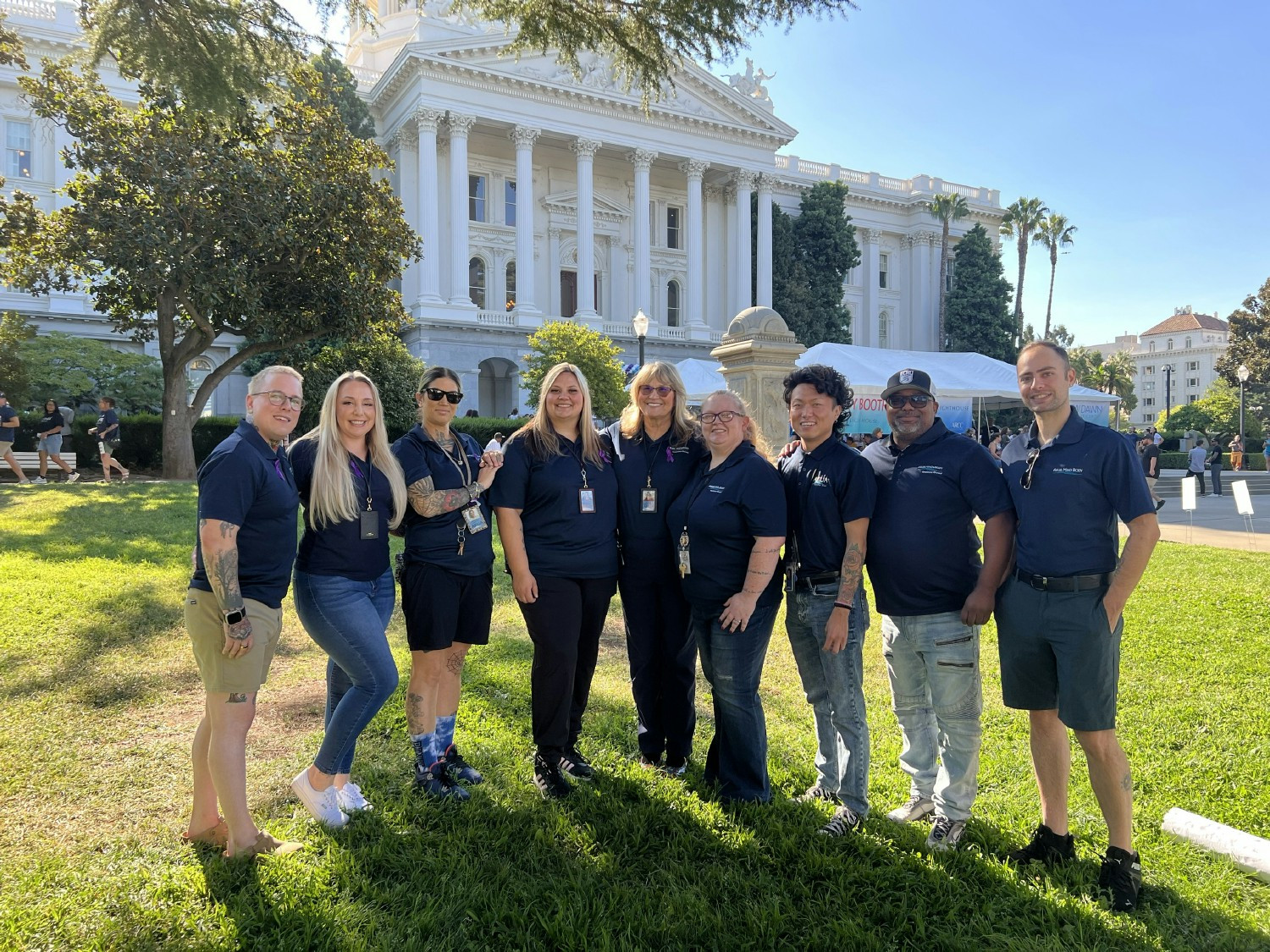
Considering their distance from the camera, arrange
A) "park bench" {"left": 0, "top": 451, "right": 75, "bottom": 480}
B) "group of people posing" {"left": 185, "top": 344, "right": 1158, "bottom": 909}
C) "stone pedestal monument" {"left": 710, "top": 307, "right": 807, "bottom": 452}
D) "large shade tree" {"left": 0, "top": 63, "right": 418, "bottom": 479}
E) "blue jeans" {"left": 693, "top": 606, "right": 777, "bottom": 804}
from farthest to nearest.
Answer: "park bench" {"left": 0, "top": 451, "right": 75, "bottom": 480} < "large shade tree" {"left": 0, "top": 63, "right": 418, "bottom": 479} < "stone pedestal monument" {"left": 710, "top": 307, "right": 807, "bottom": 452} < "blue jeans" {"left": 693, "top": 606, "right": 777, "bottom": 804} < "group of people posing" {"left": 185, "top": 344, "right": 1158, "bottom": 909}

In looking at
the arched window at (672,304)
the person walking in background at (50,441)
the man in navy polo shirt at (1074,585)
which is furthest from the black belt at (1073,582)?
the arched window at (672,304)

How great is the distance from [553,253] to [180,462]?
2693 centimetres

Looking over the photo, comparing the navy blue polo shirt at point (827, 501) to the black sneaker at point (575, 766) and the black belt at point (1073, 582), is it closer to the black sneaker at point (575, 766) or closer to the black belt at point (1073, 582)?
the black belt at point (1073, 582)

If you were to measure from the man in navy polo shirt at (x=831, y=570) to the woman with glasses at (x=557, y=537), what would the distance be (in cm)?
99

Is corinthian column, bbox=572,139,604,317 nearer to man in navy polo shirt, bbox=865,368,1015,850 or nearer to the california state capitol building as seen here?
the california state capitol building

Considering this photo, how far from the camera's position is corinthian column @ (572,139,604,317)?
3975cm

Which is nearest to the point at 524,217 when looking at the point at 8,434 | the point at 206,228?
the point at 206,228

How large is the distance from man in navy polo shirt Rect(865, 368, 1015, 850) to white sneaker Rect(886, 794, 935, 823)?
0.43 feet

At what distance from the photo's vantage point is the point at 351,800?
12.7 ft

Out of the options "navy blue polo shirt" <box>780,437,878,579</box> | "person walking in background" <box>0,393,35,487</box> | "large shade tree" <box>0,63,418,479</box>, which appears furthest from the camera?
"large shade tree" <box>0,63,418,479</box>

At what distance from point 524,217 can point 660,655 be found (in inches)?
1453

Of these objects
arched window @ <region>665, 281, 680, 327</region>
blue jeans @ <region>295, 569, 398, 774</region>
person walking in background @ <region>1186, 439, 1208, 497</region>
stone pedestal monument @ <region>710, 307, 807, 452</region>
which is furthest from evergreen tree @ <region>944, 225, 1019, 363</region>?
blue jeans @ <region>295, 569, 398, 774</region>

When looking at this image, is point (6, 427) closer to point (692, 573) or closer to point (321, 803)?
point (321, 803)

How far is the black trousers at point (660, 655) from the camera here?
4.24 metres
